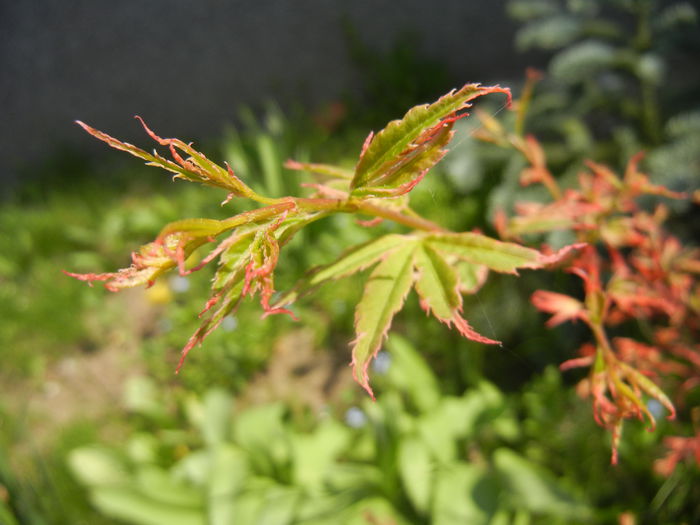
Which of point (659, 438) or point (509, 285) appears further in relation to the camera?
point (509, 285)

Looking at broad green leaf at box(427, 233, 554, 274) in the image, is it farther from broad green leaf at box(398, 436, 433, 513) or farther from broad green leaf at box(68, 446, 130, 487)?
broad green leaf at box(68, 446, 130, 487)

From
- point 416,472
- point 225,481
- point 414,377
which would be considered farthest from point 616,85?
point 225,481

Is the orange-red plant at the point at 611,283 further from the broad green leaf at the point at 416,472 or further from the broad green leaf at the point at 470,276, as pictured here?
the broad green leaf at the point at 416,472

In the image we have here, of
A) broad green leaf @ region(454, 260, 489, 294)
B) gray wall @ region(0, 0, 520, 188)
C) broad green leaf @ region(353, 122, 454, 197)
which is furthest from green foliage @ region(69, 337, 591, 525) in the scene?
gray wall @ region(0, 0, 520, 188)

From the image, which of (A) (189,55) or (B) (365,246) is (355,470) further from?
(A) (189,55)

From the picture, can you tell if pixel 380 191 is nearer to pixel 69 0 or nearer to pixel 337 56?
pixel 337 56

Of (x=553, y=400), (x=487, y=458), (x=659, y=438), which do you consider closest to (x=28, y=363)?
(x=487, y=458)

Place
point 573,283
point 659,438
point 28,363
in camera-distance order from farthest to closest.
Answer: point 28,363 < point 659,438 < point 573,283
